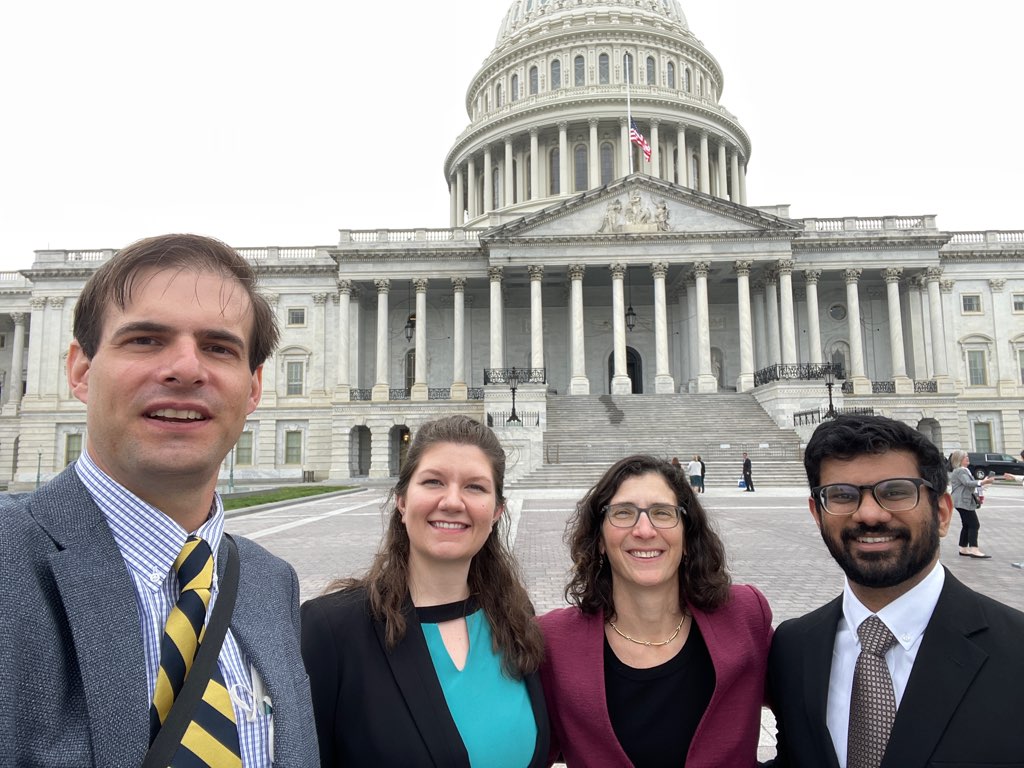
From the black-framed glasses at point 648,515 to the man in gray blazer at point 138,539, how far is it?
1642 millimetres

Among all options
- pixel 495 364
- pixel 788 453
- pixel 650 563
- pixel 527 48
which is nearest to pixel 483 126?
pixel 527 48

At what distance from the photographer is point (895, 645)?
9.39 ft

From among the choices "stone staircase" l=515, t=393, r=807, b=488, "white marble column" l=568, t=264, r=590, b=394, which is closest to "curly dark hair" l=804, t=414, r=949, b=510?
"stone staircase" l=515, t=393, r=807, b=488

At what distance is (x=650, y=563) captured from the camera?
3.31 metres

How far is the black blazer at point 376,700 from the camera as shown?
8.84 feet

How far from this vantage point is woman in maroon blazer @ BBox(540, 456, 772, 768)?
10.2 feet

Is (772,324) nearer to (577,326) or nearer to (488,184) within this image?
(577,326)

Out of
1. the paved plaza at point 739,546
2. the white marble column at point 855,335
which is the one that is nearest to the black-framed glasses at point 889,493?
the paved plaza at point 739,546

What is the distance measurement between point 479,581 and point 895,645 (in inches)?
71.7

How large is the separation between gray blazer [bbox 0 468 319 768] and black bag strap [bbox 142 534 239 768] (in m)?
0.05

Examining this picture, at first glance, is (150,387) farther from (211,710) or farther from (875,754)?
(875,754)

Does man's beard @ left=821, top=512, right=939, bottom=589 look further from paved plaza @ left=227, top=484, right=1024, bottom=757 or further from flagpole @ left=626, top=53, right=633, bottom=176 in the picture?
flagpole @ left=626, top=53, right=633, bottom=176

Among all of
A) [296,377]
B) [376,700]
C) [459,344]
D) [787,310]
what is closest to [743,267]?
[787,310]

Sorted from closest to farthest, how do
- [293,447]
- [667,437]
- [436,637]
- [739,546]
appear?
1. [436,637]
2. [739,546]
3. [667,437]
4. [293,447]
